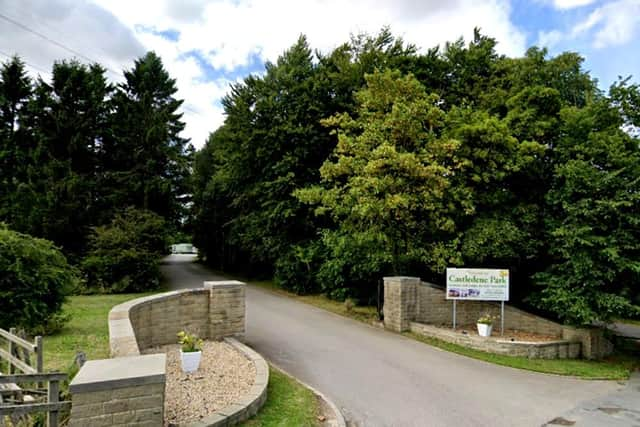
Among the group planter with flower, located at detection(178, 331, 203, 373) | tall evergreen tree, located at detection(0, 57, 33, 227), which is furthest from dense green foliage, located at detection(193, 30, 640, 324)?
tall evergreen tree, located at detection(0, 57, 33, 227)

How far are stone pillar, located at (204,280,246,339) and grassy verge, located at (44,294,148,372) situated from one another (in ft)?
6.73

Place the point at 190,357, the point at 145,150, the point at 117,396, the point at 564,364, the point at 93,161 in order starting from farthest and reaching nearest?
the point at 145,150, the point at 93,161, the point at 564,364, the point at 190,357, the point at 117,396

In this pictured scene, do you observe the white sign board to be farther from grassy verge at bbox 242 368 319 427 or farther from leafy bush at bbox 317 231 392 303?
grassy verge at bbox 242 368 319 427

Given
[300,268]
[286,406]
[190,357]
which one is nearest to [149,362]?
[286,406]

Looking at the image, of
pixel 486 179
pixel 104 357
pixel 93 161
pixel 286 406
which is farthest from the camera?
pixel 93 161

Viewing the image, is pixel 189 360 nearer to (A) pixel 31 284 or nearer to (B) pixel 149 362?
(B) pixel 149 362

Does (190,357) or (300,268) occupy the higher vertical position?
(190,357)

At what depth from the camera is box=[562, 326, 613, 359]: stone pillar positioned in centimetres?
1047

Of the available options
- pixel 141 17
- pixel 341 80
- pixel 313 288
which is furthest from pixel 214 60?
pixel 313 288

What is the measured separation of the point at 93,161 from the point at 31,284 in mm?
15482

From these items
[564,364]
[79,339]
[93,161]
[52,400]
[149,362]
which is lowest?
[564,364]

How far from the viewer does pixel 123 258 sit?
16.9 m

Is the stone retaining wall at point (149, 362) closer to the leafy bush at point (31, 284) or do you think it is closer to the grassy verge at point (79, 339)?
the grassy verge at point (79, 339)

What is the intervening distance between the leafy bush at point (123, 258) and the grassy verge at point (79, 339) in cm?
431
